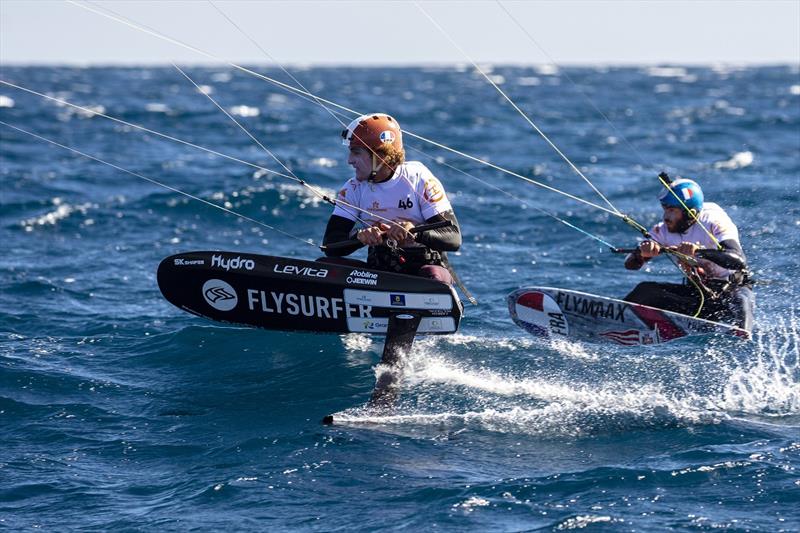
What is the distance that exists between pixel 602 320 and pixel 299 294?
2.26 metres

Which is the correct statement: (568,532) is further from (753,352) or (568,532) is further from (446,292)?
(753,352)

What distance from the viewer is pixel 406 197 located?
8.00 m

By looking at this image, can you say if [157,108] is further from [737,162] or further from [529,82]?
[529,82]

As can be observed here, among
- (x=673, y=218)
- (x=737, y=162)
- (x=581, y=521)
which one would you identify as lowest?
(x=581, y=521)

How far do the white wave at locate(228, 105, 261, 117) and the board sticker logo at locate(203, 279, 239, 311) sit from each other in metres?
25.2

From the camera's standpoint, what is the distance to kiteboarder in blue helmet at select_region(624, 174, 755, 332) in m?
8.09

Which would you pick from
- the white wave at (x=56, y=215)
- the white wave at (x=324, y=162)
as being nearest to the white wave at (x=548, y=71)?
the white wave at (x=324, y=162)

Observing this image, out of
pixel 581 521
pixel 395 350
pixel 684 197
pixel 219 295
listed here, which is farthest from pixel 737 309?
pixel 219 295

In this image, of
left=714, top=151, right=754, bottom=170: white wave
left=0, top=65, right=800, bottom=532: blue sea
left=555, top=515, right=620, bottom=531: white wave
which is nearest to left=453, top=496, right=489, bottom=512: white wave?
left=0, top=65, right=800, bottom=532: blue sea

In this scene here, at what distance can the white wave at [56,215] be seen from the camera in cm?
1446

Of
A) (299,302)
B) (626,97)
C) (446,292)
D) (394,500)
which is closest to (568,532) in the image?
(394,500)

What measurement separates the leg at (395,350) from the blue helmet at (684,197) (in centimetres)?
222

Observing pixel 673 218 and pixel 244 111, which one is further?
pixel 244 111

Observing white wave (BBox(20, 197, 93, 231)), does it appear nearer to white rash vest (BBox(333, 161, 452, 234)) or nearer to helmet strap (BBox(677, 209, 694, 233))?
white rash vest (BBox(333, 161, 452, 234))
